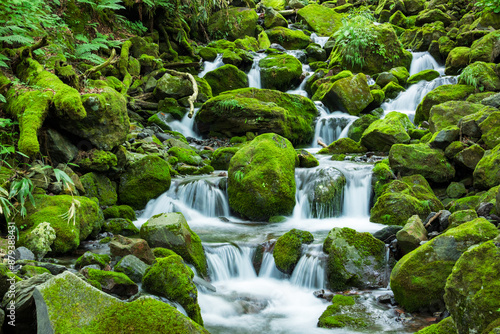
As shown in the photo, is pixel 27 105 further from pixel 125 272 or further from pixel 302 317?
pixel 302 317

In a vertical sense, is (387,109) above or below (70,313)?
above

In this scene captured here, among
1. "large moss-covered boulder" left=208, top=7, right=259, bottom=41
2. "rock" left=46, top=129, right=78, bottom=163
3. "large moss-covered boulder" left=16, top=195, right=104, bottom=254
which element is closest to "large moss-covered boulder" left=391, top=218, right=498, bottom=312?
"large moss-covered boulder" left=16, top=195, right=104, bottom=254

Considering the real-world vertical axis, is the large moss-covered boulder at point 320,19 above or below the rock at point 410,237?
above

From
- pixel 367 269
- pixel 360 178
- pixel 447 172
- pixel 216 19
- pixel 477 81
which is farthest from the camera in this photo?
pixel 216 19

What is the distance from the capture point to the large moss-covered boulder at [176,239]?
5652mm

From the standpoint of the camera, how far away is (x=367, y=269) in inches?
217

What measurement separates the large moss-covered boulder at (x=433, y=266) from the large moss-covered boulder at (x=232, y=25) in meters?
18.6

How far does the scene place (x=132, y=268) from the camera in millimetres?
4594

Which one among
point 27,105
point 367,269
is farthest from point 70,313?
point 27,105

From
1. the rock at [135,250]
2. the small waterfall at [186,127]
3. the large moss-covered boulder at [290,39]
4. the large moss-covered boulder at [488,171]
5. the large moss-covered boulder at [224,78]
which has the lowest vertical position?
the rock at [135,250]

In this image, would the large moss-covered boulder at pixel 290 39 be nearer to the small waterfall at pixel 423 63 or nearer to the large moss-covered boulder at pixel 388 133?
the small waterfall at pixel 423 63

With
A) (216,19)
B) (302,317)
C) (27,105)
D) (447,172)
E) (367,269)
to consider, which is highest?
(216,19)

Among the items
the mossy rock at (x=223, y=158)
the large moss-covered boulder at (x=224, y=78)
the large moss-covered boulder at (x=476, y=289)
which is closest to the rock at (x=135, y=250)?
the large moss-covered boulder at (x=476, y=289)

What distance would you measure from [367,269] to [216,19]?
1861 centimetres
